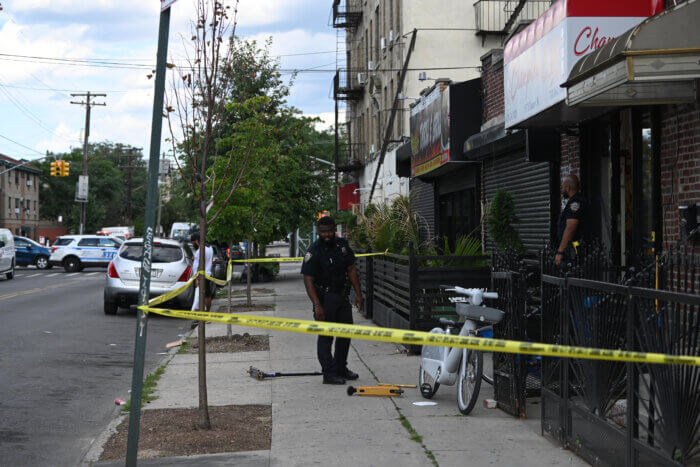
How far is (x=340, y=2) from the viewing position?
3838cm

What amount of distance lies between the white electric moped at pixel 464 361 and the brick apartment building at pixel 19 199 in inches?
2934

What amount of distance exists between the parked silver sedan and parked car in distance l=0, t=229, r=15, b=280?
598 inches

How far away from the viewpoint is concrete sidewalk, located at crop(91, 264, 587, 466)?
5852mm

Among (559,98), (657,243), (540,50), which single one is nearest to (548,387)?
(657,243)

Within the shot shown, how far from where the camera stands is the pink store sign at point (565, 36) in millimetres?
9211

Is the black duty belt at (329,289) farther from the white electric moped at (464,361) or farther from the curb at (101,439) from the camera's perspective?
the curb at (101,439)

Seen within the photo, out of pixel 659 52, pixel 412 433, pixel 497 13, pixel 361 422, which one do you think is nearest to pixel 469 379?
pixel 412 433

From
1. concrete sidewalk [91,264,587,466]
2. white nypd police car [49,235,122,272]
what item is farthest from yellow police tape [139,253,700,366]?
white nypd police car [49,235,122,272]

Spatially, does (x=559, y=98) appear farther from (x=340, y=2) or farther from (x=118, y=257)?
(x=340, y=2)

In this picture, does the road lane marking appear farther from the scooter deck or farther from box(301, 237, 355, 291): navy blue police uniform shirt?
the scooter deck

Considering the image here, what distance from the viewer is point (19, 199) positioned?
82.3 meters

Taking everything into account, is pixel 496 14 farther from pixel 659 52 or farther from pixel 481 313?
pixel 481 313

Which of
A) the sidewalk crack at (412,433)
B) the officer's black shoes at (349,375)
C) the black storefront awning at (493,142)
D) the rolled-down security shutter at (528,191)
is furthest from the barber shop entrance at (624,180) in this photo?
the officer's black shoes at (349,375)

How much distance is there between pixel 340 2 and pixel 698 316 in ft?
119
